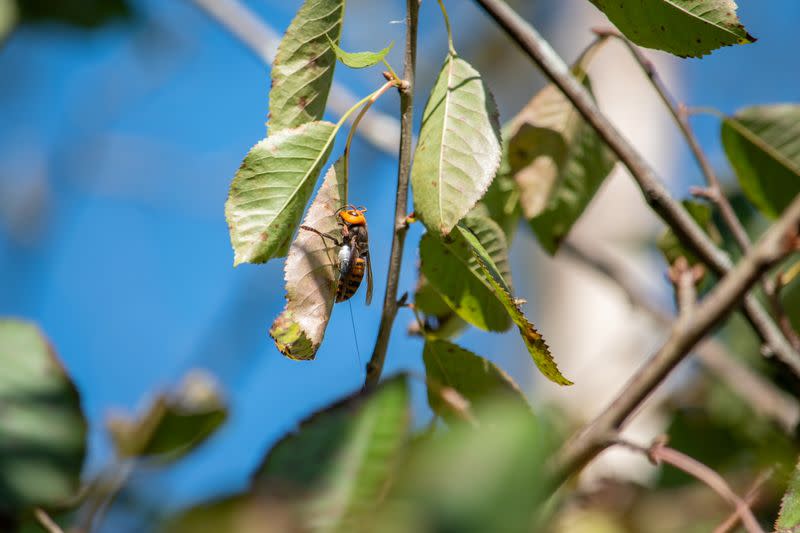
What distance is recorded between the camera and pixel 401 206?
0.63 meters

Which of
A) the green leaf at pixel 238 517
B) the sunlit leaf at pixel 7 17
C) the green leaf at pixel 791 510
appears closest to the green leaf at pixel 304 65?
the green leaf at pixel 238 517

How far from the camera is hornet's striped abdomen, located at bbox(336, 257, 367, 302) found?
2.44 ft

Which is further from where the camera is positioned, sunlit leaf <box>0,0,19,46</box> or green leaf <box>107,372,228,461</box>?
sunlit leaf <box>0,0,19,46</box>

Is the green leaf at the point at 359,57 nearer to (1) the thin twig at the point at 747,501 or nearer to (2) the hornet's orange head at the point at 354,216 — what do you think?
(2) the hornet's orange head at the point at 354,216

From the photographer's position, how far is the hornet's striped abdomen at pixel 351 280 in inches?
29.3

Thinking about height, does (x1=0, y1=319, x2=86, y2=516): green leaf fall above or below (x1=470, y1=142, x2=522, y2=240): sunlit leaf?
below

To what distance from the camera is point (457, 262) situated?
692 mm

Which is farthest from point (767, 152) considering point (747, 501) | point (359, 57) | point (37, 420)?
point (37, 420)

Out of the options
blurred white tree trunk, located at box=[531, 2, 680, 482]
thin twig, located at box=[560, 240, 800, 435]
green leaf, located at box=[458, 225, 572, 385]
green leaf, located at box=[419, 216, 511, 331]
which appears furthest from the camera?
blurred white tree trunk, located at box=[531, 2, 680, 482]

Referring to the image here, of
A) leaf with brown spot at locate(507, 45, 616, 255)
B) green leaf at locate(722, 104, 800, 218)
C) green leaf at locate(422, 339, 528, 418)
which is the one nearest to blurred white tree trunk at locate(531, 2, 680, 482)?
green leaf at locate(722, 104, 800, 218)

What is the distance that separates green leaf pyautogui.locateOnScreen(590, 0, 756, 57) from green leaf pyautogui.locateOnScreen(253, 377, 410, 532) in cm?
37

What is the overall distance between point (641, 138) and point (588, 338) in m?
0.80

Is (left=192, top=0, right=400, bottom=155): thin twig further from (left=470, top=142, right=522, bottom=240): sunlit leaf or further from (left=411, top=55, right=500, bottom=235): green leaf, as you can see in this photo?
(left=411, top=55, right=500, bottom=235): green leaf

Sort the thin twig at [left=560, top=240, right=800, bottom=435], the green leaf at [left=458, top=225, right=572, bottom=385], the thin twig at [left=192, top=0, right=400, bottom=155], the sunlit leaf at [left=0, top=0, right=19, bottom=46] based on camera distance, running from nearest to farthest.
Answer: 1. the green leaf at [left=458, top=225, right=572, bottom=385]
2. the thin twig at [left=560, top=240, right=800, bottom=435]
3. the sunlit leaf at [left=0, top=0, right=19, bottom=46]
4. the thin twig at [left=192, top=0, right=400, bottom=155]
